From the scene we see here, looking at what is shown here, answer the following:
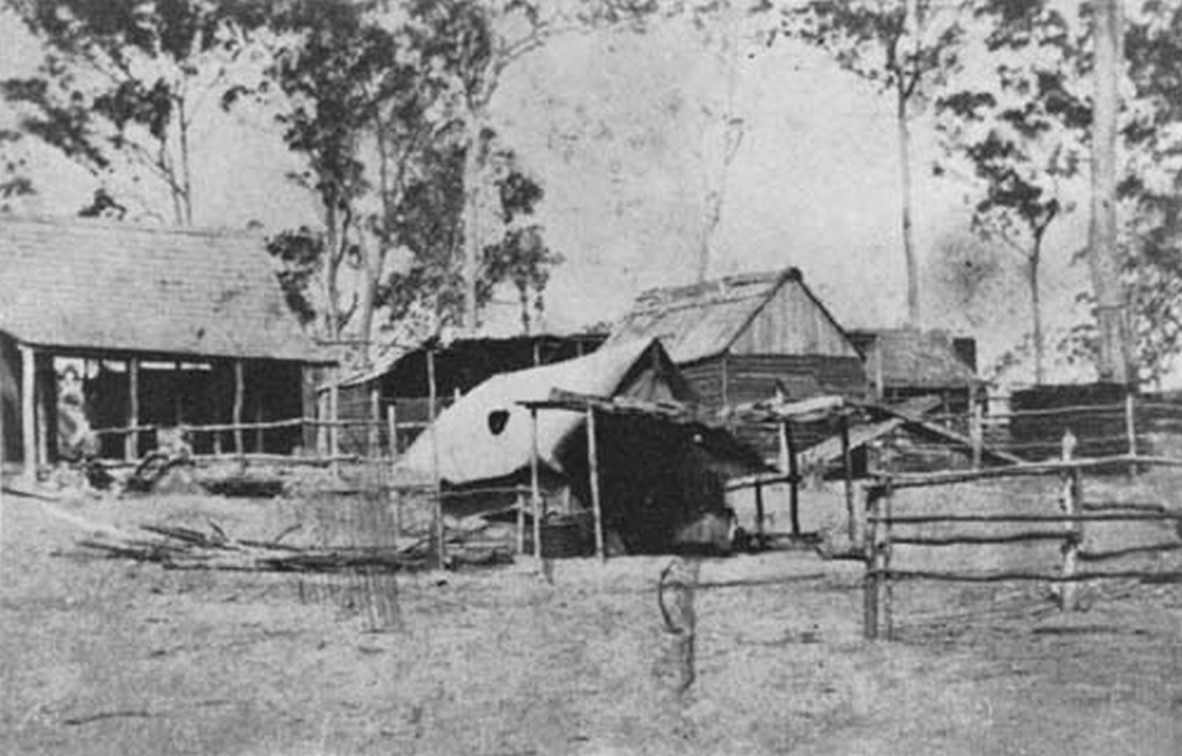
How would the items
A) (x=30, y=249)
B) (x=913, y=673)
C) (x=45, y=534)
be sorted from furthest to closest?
(x=30, y=249)
(x=45, y=534)
(x=913, y=673)

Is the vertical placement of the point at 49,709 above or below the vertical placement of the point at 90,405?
below

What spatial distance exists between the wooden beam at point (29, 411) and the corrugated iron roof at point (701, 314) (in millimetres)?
13231

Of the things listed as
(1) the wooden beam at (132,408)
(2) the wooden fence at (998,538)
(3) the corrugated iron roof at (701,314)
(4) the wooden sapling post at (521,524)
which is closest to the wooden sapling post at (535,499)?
(4) the wooden sapling post at (521,524)

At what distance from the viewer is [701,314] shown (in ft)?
112

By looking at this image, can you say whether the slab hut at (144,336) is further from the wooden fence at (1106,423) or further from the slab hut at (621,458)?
the wooden fence at (1106,423)

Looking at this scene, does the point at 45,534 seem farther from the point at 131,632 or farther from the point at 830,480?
the point at 830,480

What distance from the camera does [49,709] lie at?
8.91 m

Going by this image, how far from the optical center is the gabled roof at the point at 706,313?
32.5 meters

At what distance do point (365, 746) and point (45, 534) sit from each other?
9.73m

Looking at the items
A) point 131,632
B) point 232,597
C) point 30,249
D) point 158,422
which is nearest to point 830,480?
point 158,422

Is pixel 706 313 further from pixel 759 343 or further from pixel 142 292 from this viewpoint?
pixel 142 292

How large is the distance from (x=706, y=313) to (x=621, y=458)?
1534cm

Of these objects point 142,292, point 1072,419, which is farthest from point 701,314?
point 142,292

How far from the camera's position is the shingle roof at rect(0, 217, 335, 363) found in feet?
80.9
